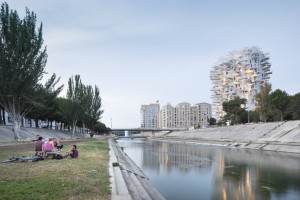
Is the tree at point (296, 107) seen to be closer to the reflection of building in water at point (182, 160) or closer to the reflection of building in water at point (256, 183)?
the reflection of building in water at point (182, 160)

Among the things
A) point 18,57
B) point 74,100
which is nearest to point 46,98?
point 74,100

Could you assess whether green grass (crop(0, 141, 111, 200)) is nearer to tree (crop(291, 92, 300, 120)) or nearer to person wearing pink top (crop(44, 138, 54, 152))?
person wearing pink top (crop(44, 138, 54, 152))

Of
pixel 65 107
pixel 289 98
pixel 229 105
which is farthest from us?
pixel 229 105

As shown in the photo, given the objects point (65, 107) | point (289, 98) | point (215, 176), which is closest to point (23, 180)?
point (215, 176)

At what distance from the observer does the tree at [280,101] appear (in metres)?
95.1

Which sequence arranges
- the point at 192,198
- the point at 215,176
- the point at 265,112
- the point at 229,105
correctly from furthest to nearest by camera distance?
1. the point at 229,105
2. the point at 265,112
3. the point at 215,176
4. the point at 192,198

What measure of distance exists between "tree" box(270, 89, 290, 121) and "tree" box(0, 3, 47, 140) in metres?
76.0

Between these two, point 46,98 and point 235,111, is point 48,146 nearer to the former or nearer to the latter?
point 46,98

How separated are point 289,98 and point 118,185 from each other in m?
95.5

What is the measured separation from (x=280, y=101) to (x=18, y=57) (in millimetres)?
80806

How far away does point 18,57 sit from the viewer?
41.6 meters

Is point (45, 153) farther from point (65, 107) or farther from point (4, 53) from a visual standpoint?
point (65, 107)

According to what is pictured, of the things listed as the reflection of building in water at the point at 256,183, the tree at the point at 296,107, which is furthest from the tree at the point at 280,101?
the reflection of building in water at the point at 256,183

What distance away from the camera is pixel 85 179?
44.6 feet
